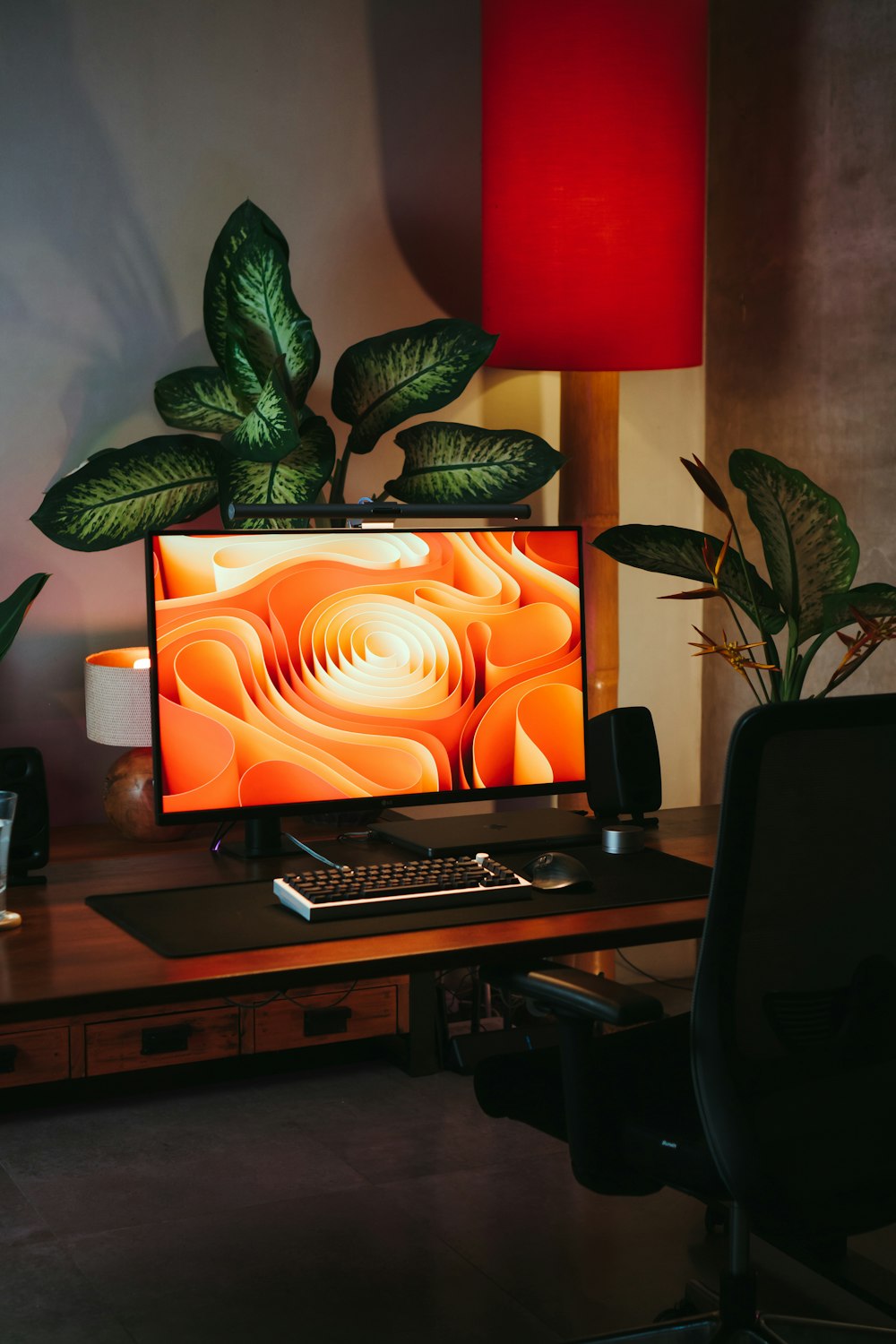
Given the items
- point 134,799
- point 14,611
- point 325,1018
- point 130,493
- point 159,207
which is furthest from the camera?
point 159,207

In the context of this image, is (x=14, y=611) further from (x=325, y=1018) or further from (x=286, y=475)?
(x=325, y=1018)

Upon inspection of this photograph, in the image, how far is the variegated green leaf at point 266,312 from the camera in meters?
2.91

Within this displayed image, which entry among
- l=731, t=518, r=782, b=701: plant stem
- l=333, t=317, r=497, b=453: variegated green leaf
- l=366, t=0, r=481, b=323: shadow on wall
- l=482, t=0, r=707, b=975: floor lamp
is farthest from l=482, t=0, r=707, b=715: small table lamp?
l=731, t=518, r=782, b=701: plant stem

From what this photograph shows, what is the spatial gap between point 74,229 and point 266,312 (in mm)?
586

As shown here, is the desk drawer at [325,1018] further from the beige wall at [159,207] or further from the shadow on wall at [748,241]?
the shadow on wall at [748,241]

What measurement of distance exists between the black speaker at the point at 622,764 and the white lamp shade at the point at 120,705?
98 centimetres

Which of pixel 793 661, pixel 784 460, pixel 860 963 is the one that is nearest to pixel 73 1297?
pixel 860 963

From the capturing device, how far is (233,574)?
2.11 metres

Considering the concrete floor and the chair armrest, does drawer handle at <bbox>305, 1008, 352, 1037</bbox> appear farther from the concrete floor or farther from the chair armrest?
the chair armrest

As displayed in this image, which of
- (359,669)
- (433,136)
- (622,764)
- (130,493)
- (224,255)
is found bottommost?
(622,764)

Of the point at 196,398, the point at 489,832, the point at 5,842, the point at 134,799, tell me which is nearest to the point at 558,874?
the point at 489,832

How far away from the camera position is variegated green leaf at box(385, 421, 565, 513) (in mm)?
3021

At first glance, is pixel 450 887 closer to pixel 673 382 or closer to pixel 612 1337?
pixel 612 1337

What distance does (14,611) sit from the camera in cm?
269
